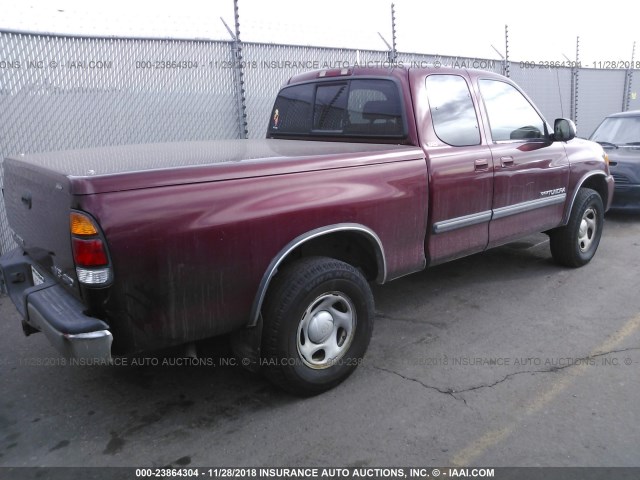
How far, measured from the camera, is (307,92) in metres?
4.76

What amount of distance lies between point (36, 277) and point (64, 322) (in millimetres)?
848

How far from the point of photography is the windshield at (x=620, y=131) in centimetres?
847

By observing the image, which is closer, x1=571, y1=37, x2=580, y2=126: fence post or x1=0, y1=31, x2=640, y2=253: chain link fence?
x1=0, y1=31, x2=640, y2=253: chain link fence

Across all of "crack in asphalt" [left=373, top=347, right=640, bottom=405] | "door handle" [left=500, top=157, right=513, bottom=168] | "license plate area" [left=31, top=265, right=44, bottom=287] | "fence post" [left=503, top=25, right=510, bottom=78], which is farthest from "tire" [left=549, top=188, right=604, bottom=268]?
"fence post" [left=503, top=25, right=510, bottom=78]

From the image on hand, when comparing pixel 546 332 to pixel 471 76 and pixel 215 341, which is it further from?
pixel 215 341

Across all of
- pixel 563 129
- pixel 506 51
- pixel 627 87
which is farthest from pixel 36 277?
pixel 627 87

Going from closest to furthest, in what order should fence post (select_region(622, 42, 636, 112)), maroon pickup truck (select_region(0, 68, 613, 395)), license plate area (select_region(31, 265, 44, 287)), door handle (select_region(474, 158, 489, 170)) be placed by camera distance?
maroon pickup truck (select_region(0, 68, 613, 395)) → license plate area (select_region(31, 265, 44, 287)) → door handle (select_region(474, 158, 489, 170)) → fence post (select_region(622, 42, 636, 112))

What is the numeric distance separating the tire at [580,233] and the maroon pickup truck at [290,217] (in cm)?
65

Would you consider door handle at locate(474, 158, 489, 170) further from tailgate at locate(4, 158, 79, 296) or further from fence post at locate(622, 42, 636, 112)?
fence post at locate(622, 42, 636, 112)

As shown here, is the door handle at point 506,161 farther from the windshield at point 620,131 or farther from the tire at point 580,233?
the windshield at point 620,131

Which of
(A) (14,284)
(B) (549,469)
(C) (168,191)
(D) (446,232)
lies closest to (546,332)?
(D) (446,232)

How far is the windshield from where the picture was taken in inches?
333

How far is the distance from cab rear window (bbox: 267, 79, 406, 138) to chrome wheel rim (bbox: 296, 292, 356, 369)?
4.46 feet

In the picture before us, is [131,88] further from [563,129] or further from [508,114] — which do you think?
[563,129]
